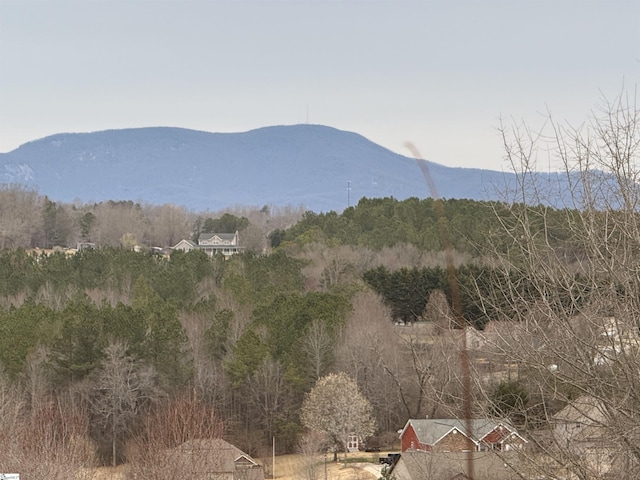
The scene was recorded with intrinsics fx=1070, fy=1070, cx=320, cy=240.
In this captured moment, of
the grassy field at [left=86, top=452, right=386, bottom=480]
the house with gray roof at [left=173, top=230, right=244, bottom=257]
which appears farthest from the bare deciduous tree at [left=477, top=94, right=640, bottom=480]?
the house with gray roof at [left=173, top=230, right=244, bottom=257]

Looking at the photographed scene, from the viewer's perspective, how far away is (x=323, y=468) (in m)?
35.4

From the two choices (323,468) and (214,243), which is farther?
(214,243)

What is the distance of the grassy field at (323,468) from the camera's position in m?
33.9

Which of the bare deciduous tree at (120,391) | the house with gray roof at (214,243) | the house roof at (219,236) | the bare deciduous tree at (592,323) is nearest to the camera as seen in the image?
the bare deciduous tree at (592,323)

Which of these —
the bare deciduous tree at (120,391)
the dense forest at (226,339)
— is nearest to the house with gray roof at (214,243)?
the dense forest at (226,339)

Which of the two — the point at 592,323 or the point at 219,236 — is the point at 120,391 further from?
the point at 219,236

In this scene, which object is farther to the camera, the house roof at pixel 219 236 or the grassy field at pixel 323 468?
the house roof at pixel 219 236

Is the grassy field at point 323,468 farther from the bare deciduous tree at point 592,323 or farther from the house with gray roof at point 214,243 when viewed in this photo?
the house with gray roof at point 214,243

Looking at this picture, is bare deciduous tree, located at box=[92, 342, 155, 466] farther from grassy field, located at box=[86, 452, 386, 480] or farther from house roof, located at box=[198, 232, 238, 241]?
house roof, located at box=[198, 232, 238, 241]

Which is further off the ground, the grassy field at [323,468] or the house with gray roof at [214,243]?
the house with gray roof at [214,243]

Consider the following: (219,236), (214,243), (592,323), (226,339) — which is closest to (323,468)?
(226,339)

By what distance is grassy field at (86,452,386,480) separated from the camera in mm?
33906

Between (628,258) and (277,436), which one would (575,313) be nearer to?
(628,258)

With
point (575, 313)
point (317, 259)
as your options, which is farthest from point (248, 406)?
point (575, 313)
